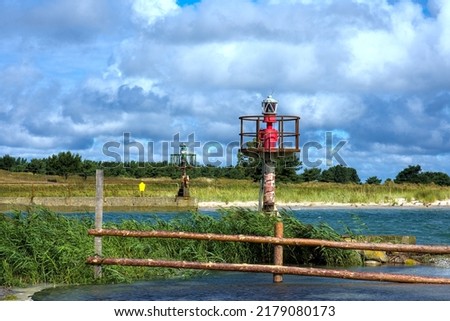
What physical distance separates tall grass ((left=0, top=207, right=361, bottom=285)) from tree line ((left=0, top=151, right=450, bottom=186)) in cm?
5776

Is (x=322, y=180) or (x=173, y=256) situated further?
(x=322, y=180)

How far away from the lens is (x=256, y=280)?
14898 mm

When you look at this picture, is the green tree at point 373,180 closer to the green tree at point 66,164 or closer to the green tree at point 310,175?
the green tree at point 310,175

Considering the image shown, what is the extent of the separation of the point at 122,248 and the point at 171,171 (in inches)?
3050

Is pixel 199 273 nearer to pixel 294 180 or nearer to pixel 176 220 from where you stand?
pixel 176 220

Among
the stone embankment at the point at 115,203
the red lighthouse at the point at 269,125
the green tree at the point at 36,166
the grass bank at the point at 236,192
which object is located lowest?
the stone embankment at the point at 115,203

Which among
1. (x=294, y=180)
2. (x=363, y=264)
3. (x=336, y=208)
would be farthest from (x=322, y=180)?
(x=363, y=264)

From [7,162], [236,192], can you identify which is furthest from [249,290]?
[7,162]

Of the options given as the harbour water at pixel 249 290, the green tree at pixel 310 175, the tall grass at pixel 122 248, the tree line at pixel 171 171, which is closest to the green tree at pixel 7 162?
the tree line at pixel 171 171

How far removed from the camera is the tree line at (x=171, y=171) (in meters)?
84.7

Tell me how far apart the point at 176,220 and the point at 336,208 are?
39744 mm

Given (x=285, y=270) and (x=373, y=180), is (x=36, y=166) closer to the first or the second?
(x=373, y=180)

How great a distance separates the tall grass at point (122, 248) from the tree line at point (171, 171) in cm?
5776

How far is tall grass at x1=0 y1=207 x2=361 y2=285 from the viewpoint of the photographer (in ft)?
46.0
